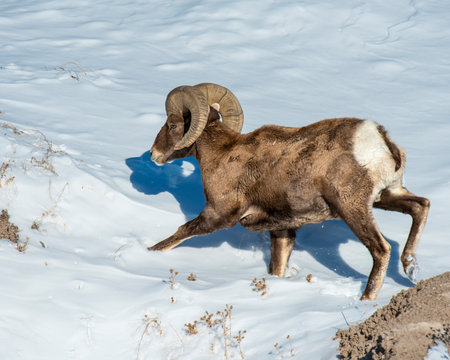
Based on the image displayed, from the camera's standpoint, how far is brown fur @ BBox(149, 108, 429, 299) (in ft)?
19.6

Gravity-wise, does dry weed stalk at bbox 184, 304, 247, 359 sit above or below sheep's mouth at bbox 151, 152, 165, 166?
below

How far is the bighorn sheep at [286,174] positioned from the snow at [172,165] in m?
0.51

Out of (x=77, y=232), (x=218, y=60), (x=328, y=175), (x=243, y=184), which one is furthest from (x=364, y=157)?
(x=218, y=60)

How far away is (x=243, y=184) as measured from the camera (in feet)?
22.0

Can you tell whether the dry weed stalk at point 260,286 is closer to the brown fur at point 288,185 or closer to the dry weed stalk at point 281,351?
the brown fur at point 288,185

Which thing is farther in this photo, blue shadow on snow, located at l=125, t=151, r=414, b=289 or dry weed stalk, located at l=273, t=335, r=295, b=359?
blue shadow on snow, located at l=125, t=151, r=414, b=289

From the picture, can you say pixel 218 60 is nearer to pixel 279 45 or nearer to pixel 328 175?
pixel 279 45

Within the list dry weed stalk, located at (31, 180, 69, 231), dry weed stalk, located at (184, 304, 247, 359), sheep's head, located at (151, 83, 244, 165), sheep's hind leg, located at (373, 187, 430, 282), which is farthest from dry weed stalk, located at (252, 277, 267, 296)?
dry weed stalk, located at (31, 180, 69, 231)

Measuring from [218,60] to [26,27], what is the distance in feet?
18.4

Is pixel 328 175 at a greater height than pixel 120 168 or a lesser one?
greater

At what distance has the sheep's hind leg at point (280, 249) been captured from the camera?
6980mm

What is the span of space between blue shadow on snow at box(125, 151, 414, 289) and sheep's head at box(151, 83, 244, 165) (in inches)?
41.0

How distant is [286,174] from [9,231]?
3067 mm

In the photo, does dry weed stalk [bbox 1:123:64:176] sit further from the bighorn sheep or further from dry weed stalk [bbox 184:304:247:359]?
dry weed stalk [bbox 184:304:247:359]
